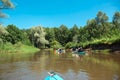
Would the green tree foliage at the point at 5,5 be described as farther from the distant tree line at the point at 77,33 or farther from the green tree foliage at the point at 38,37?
the green tree foliage at the point at 38,37

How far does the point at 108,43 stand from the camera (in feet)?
175

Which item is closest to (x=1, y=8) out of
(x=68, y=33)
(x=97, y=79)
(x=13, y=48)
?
(x=13, y=48)

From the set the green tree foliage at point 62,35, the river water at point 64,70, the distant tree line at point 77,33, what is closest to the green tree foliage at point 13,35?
the distant tree line at point 77,33

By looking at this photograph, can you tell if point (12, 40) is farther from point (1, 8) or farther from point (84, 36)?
point (1, 8)

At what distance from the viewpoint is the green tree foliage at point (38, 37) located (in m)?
86.9

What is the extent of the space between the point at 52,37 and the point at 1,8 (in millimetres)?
63103

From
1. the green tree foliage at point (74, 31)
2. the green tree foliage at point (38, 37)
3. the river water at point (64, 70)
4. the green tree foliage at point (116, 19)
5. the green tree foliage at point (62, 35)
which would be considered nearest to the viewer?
the river water at point (64, 70)

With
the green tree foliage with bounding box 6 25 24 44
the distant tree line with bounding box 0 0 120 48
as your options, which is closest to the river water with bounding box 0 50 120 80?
the distant tree line with bounding box 0 0 120 48

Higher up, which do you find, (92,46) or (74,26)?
(74,26)

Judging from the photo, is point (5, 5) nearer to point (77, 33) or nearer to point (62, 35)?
point (77, 33)

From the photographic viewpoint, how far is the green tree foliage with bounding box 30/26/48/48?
8688 centimetres

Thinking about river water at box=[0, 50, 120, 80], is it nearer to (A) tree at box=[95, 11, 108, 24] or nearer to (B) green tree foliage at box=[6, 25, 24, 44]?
(B) green tree foliage at box=[6, 25, 24, 44]

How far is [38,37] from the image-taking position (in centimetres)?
8756

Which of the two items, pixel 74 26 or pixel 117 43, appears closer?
pixel 117 43
